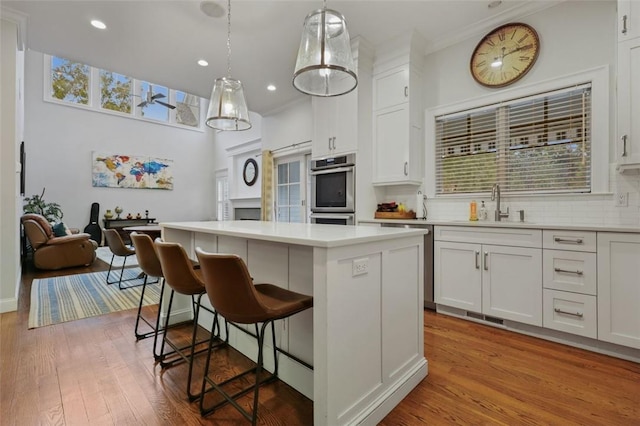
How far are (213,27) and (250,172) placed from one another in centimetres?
462

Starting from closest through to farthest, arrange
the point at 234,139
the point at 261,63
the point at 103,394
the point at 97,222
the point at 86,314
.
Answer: the point at 103,394 < the point at 86,314 < the point at 261,63 < the point at 97,222 < the point at 234,139

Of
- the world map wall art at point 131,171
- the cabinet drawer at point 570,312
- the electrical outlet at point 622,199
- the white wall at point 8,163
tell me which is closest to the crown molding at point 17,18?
the white wall at point 8,163

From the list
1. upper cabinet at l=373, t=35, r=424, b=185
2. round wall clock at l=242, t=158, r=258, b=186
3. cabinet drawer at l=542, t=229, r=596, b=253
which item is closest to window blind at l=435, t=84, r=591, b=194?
upper cabinet at l=373, t=35, r=424, b=185

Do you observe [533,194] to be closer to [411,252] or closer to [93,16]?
[411,252]

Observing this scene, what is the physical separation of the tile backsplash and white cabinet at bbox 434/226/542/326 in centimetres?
58

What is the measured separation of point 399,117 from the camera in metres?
3.42

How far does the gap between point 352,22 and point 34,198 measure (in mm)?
7087

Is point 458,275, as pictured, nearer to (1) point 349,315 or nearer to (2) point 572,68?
(1) point 349,315

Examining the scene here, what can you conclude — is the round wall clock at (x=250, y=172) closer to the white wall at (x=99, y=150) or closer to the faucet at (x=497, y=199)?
the white wall at (x=99, y=150)

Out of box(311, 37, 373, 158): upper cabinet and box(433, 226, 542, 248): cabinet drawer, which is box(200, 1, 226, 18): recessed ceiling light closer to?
box(311, 37, 373, 158): upper cabinet

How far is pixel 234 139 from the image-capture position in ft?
27.2

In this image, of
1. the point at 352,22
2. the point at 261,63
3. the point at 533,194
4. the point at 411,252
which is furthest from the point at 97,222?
the point at 533,194

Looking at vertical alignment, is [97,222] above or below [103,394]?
above

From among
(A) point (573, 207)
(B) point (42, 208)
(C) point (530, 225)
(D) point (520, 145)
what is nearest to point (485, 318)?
(C) point (530, 225)
